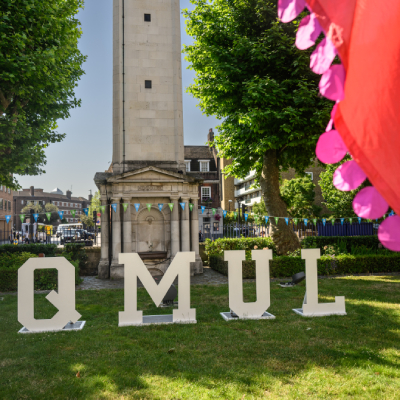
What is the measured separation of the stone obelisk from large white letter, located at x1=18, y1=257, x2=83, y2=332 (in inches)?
309

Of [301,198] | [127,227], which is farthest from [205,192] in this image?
[127,227]

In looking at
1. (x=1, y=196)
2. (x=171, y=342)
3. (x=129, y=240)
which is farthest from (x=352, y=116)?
(x=1, y=196)

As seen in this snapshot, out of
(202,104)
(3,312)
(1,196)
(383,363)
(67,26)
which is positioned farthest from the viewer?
(1,196)

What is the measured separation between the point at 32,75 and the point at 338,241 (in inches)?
695

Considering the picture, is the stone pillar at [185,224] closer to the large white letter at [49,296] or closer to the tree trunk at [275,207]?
the tree trunk at [275,207]

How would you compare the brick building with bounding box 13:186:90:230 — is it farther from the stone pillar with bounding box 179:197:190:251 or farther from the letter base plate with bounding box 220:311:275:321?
the letter base plate with bounding box 220:311:275:321

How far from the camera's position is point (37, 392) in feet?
17.7

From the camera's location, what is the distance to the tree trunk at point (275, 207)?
18.9 meters

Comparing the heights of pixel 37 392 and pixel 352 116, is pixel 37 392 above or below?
below

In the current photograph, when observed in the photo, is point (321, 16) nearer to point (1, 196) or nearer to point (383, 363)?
point (383, 363)

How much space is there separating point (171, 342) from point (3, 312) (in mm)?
6041

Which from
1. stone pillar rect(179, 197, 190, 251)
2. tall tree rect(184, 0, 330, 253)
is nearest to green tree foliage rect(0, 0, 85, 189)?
tall tree rect(184, 0, 330, 253)

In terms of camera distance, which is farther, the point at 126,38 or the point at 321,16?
the point at 126,38

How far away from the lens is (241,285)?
9641 millimetres
